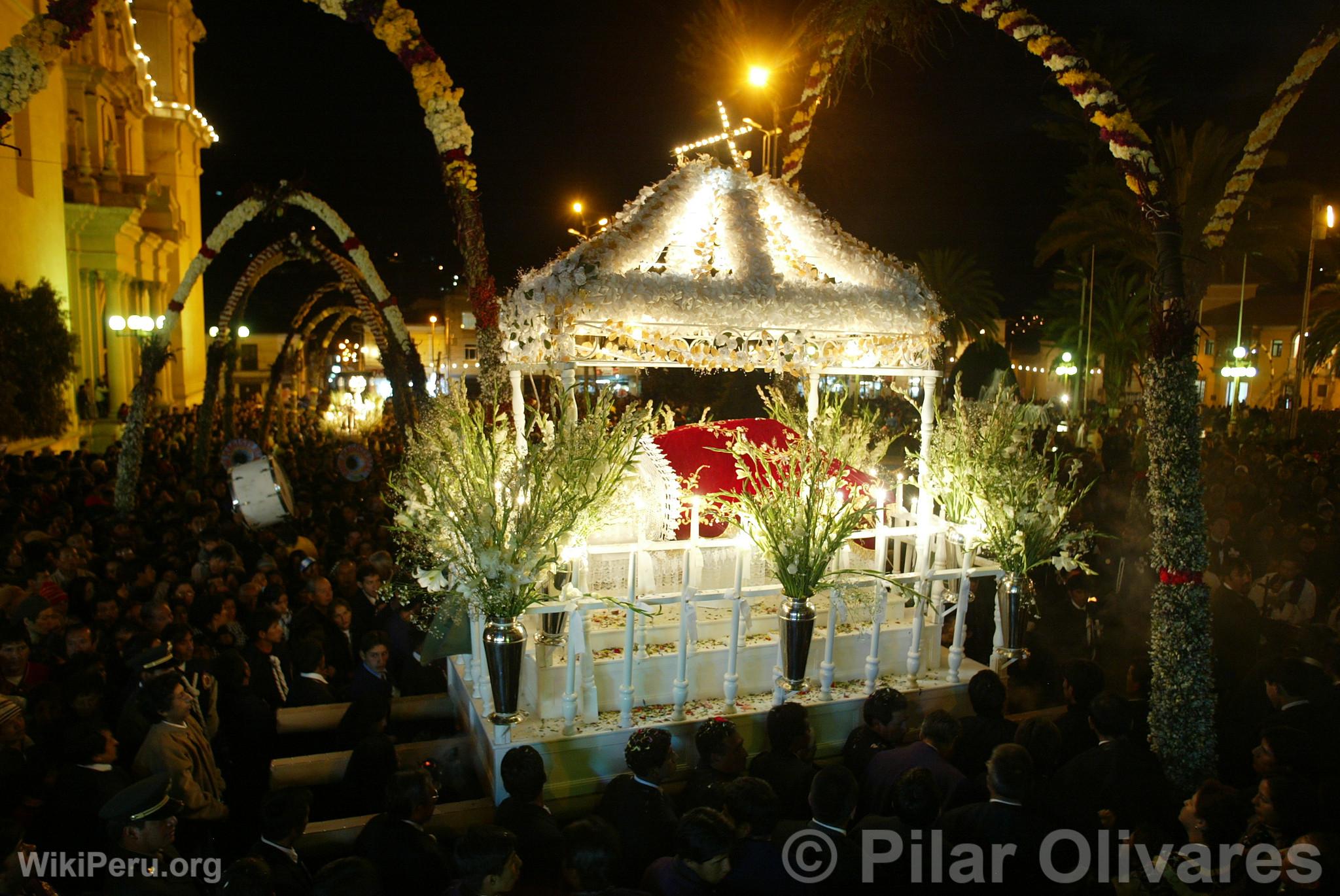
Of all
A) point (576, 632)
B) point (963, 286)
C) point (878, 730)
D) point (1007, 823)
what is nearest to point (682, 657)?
point (576, 632)

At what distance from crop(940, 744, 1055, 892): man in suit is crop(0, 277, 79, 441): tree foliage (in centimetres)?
1787

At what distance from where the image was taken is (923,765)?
4.68 m

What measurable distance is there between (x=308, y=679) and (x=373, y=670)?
0.71 m

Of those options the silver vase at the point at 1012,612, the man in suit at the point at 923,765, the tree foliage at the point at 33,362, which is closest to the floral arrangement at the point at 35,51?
the man in suit at the point at 923,765

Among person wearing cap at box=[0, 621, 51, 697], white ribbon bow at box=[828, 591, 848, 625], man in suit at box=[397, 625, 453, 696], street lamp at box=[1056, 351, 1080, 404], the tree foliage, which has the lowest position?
man in suit at box=[397, 625, 453, 696]

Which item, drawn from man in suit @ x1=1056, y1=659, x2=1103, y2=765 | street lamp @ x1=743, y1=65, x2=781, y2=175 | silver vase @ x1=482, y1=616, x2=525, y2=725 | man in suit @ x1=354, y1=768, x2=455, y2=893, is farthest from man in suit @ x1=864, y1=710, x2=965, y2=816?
street lamp @ x1=743, y1=65, x2=781, y2=175

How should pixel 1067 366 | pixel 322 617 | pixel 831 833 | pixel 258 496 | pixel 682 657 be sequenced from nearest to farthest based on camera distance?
1. pixel 831 833
2. pixel 682 657
3. pixel 322 617
4. pixel 258 496
5. pixel 1067 366

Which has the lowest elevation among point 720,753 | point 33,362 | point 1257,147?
point 720,753

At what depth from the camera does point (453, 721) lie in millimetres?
6957

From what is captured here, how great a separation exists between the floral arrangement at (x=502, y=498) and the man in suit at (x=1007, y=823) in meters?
2.72

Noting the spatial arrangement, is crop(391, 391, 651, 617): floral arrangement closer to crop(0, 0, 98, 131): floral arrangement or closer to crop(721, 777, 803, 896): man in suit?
crop(721, 777, 803, 896): man in suit

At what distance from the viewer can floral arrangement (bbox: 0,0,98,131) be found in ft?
23.9

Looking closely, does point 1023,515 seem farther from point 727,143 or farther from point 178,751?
point 178,751

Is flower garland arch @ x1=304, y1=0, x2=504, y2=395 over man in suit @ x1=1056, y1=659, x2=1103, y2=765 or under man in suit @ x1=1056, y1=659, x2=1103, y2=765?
over
